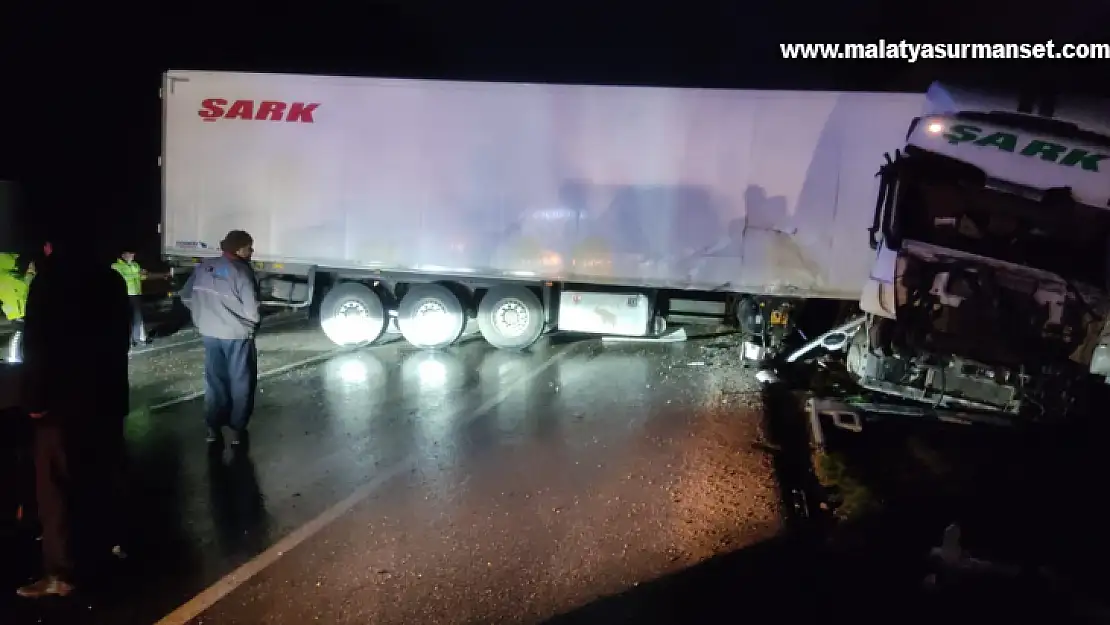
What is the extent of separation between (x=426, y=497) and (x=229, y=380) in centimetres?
210

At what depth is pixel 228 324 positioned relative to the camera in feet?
19.6

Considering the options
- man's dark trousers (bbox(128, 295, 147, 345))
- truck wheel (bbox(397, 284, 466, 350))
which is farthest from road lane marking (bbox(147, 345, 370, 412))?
man's dark trousers (bbox(128, 295, 147, 345))

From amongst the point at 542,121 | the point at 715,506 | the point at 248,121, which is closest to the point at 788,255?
the point at 542,121

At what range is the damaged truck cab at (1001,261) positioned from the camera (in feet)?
23.2

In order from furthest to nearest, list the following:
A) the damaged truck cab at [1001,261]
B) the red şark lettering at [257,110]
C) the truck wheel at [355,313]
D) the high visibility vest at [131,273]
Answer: the truck wheel at [355,313], the red şark lettering at [257,110], the high visibility vest at [131,273], the damaged truck cab at [1001,261]

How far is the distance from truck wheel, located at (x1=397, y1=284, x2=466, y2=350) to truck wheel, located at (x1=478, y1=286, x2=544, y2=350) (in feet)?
1.24

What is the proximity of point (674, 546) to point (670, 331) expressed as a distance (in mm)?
8343

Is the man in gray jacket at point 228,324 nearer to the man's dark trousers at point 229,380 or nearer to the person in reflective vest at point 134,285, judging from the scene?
the man's dark trousers at point 229,380

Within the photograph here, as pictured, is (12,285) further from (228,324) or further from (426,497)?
(426,497)

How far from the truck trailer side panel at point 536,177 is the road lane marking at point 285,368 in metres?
1.23

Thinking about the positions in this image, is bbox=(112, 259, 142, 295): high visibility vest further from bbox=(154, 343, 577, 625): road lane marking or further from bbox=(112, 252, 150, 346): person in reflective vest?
bbox=(154, 343, 577, 625): road lane marking

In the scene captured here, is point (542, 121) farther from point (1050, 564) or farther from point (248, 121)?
point (1050, 564)

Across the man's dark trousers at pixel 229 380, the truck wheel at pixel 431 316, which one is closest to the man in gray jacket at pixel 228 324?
the man's dark trousers at pixel 229 380

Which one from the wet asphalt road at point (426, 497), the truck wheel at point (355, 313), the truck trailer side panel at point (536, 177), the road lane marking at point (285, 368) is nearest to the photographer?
the wet asphalt road at point (426, 497)
